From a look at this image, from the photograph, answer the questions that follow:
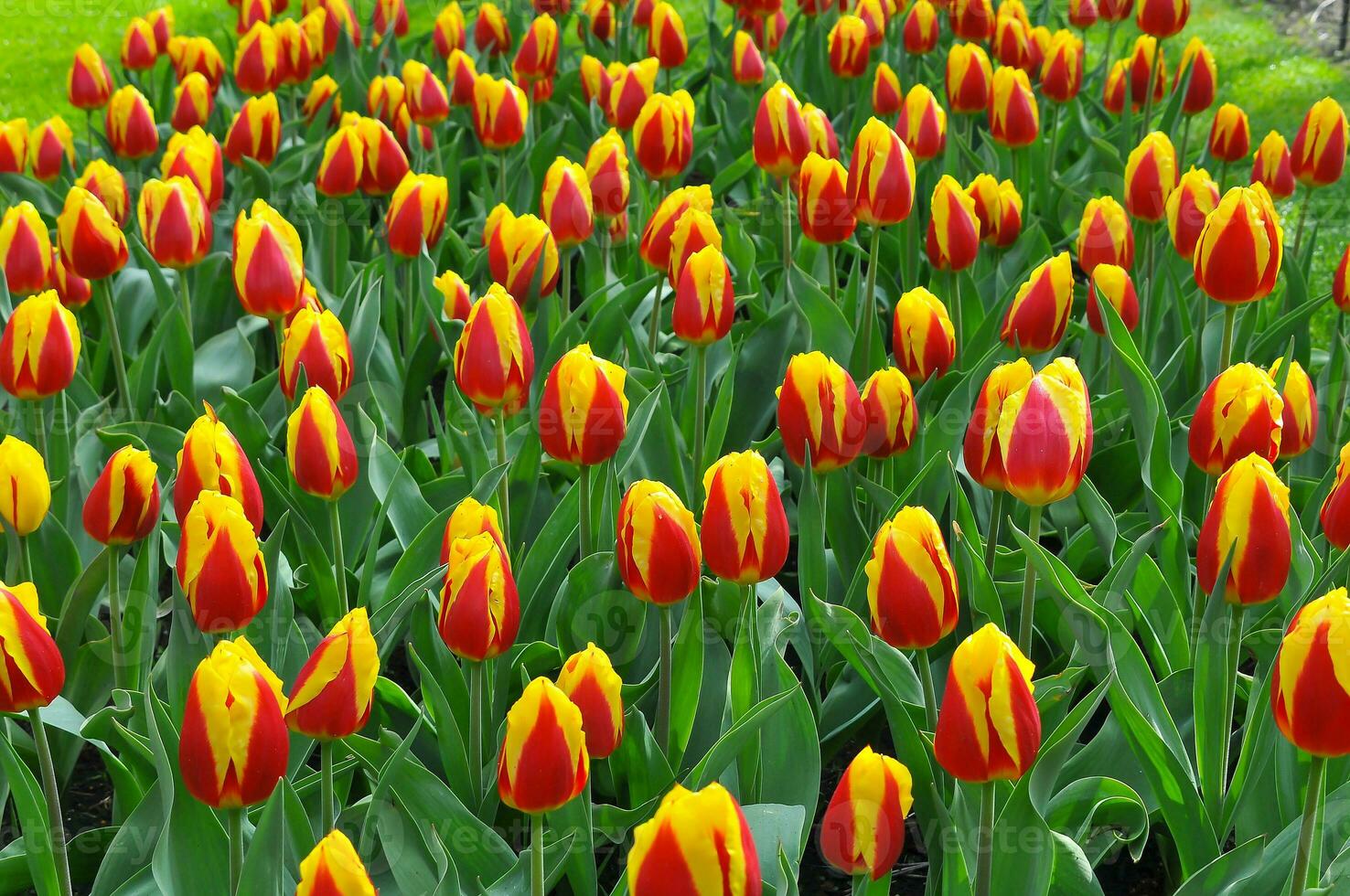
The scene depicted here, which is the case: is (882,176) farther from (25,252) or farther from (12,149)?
(12,149)

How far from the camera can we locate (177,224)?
279 centimetres

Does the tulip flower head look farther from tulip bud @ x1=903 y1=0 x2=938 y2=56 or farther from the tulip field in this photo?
tulip bud @ x1=903 y1=0 x2=938 y2=56

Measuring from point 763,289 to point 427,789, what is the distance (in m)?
1.89

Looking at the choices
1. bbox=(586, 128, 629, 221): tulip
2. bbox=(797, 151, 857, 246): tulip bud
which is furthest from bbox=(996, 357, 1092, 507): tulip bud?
bbox=(586, 128, 629, 221): tulip

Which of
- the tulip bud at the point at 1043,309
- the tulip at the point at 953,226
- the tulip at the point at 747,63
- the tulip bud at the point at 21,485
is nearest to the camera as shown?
the tulip bud at the point at 21,485

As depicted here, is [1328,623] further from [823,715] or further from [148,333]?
[148,333]

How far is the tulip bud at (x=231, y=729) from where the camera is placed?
1360 millimetres

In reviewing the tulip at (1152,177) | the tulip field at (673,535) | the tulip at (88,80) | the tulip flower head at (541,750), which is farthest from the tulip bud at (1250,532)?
the tulip at (88,80)

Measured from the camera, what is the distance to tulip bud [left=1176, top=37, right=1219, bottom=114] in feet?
12.9

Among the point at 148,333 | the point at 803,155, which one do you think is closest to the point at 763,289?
the point at 803,155

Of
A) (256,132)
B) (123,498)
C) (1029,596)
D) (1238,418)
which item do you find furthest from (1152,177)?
(256,132)

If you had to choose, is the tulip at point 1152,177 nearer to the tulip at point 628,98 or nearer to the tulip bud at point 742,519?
the tulip at point 628,98

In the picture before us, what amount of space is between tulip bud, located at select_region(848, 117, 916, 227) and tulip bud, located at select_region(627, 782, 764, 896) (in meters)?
1.71

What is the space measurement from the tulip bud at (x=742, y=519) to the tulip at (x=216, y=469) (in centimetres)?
59
